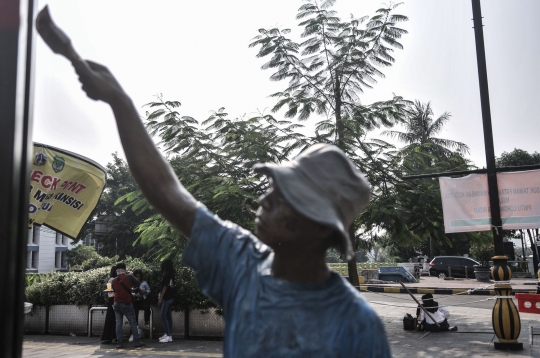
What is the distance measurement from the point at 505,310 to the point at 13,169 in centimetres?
801

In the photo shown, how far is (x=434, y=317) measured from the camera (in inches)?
406

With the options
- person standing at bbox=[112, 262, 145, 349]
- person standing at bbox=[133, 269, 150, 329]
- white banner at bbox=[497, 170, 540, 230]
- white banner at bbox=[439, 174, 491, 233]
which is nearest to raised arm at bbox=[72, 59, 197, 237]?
white banner at bbox=[439, 174, 491, 233]

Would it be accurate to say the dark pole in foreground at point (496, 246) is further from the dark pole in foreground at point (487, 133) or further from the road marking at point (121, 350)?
the road marking at point (121, 350)

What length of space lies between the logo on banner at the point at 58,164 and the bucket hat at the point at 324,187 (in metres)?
7.35

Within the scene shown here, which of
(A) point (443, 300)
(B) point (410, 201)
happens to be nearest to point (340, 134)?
(B) point (410, 201)

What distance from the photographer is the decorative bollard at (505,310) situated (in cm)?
751

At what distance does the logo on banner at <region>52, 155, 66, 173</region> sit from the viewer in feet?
26.0

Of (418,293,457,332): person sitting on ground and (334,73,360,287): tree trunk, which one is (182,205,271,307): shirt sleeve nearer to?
(334,73,360,287): tree trunk

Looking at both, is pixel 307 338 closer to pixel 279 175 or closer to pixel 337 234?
pixel 337 234

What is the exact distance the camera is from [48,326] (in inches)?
444

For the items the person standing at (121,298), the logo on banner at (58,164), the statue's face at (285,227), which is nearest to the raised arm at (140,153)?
the statue's face at (285,227)

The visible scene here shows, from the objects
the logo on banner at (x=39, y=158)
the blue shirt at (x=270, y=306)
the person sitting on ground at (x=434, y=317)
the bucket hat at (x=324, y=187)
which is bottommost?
the person sitting on ground at (x=434, y=317)

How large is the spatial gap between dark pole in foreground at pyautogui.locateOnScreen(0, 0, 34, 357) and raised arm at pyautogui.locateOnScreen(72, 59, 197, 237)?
43 centimetres

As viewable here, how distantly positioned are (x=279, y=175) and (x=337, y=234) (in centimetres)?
22
